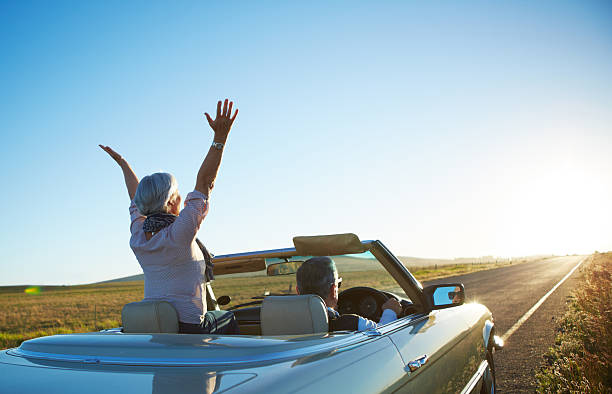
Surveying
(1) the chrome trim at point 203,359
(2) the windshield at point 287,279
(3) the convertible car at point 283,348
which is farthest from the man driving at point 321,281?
(1) the chrome trim at point 203,359

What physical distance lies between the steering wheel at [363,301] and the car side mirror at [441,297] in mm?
Result: 974

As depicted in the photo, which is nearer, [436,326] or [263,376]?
[263,376]

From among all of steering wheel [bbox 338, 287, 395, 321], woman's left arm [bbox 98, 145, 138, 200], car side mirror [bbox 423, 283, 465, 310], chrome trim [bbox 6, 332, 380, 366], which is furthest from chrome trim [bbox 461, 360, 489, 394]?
woman's left arm [bbox 98, 145, 138, 200]

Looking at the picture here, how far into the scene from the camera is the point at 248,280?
415cm

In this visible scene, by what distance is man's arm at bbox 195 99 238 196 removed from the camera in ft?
9.16

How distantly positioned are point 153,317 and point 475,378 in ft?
7.98

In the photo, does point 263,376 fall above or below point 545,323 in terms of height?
above

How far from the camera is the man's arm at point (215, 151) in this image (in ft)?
9.16

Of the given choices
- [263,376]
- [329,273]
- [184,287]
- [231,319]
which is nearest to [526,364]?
[329,273]

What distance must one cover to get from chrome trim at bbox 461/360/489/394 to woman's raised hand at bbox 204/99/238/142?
223cm

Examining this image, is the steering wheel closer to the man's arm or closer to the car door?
→ the car door

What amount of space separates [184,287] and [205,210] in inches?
16.7

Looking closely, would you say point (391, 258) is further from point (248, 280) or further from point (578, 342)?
point (578, 342)

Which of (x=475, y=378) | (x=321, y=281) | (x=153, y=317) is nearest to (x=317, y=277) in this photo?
(x=321, y=281)
